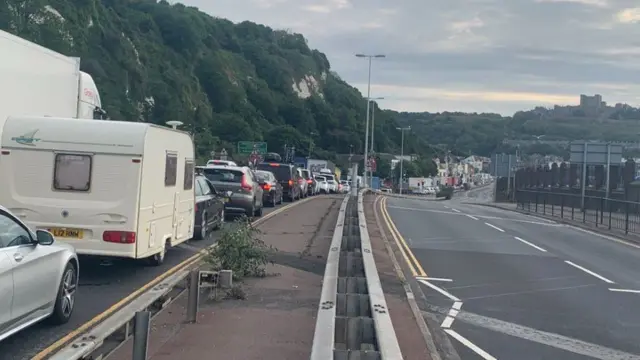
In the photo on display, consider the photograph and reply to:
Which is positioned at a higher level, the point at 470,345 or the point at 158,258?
the point at 158,258

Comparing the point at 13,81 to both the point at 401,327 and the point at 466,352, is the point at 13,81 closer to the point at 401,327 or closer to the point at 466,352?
the point at 401,327

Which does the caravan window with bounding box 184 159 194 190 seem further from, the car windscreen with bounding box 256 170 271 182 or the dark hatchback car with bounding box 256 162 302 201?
the dark hatchback car with bounding box 256 162 302 201

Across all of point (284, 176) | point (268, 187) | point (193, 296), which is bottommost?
point (193, 296)

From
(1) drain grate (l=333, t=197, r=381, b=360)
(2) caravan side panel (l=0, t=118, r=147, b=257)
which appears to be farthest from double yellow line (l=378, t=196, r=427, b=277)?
(2) caravan side panel (l=0, t=118, r=147, b=257)

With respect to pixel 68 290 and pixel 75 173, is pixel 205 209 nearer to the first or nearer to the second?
pixel 75 173

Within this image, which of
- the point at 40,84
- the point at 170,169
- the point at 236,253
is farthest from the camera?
the point at 40,84

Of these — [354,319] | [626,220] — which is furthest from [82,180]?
[626,220]

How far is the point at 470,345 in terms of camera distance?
9.47m

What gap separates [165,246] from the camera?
14023mm

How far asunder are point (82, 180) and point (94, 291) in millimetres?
1742

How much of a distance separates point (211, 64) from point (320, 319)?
344 feet

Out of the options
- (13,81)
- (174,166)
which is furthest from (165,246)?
(13,81)

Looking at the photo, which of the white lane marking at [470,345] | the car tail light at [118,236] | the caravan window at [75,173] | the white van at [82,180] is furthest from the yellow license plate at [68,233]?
the white lane marking at [470,345]

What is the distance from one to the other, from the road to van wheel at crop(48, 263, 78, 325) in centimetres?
9
